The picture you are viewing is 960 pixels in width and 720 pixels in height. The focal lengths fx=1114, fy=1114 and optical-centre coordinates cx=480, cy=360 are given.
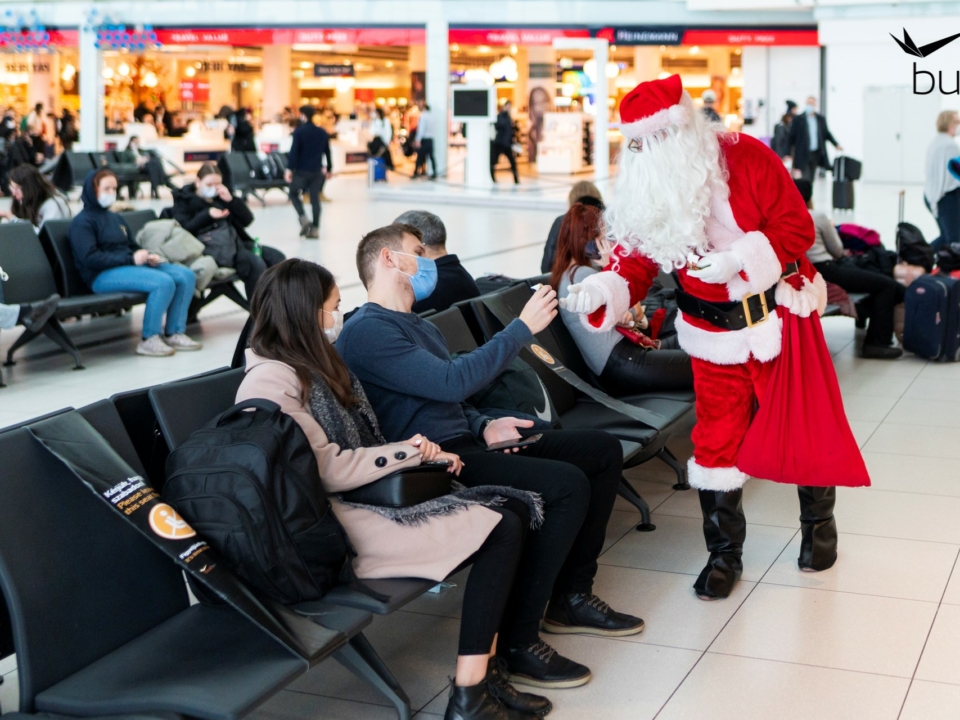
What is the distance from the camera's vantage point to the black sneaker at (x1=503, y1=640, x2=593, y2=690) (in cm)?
285

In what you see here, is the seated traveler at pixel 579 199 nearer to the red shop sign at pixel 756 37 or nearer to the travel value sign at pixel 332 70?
the red shop sign at pixel 756 37

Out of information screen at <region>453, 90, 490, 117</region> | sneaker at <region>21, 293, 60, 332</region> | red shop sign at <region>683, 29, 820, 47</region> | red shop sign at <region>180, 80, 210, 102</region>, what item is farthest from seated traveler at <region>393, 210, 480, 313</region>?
red shop sign at <region>180, 80, 210, 102</region>

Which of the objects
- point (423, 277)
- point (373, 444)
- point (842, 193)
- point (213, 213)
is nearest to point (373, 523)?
point (373, 444)

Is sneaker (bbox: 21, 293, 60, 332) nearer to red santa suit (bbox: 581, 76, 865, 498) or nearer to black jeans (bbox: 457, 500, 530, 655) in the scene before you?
red santa suit (bbox: 581, 76, 865, 498)

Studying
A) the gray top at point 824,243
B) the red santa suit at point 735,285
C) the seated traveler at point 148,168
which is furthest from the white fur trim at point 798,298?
the seated traveler at point 148,168

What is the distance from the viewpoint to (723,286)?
3.47 m

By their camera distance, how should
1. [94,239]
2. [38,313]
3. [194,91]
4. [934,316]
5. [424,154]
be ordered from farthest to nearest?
[194,91]
[424,154]
[94,239]
[934,316]
[38,313]

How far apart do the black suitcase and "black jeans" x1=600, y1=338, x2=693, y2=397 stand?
1192cm

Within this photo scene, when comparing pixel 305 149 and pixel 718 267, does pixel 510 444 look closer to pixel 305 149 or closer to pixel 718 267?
Answer: pixel 718 267

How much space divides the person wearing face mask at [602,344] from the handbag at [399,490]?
187 centimetres

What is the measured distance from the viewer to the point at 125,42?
94.5ft

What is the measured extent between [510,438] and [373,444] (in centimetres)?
53

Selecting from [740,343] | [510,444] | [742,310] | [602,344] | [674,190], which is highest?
[674,190]

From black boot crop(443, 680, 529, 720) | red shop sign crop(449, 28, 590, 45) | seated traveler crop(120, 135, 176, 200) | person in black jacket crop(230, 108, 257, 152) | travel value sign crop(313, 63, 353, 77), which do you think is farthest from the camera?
travel value sign crop(313, 63, 353, 77)
